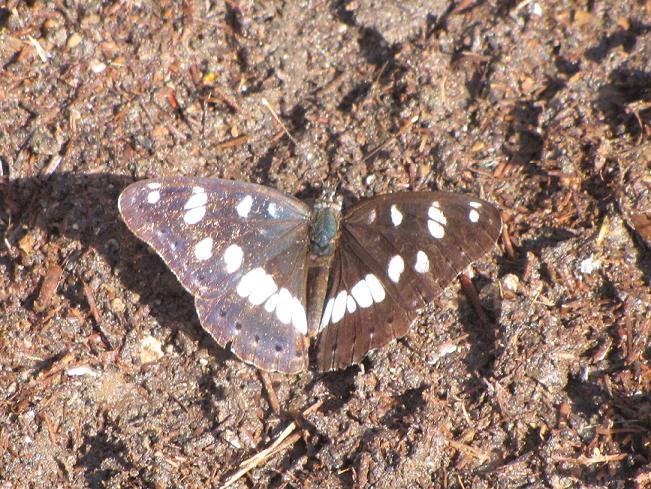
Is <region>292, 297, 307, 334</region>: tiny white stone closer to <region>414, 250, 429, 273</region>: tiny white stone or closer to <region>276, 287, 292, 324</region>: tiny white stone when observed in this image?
<region>276, 287, 292, 324</region>: tiny white stone

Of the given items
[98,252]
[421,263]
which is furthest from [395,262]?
[98,252]

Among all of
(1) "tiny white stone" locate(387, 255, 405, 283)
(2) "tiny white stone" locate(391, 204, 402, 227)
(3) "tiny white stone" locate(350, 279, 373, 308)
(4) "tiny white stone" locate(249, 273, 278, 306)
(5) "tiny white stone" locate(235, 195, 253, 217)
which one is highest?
(5) "tiny white stone" locate(235, 195, 253, 217)

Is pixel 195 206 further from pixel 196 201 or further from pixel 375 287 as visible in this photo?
pixel 375 287

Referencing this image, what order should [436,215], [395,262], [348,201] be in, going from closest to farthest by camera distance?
[436,215] < [395,262] < [348,201]

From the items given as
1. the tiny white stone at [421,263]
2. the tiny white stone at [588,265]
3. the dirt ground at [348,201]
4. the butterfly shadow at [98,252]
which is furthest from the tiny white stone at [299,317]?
the tiny white stone at [588,265]

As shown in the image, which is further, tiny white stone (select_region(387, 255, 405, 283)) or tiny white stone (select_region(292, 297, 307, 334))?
tiny white stone (select_region(292, 297, 307, 334))

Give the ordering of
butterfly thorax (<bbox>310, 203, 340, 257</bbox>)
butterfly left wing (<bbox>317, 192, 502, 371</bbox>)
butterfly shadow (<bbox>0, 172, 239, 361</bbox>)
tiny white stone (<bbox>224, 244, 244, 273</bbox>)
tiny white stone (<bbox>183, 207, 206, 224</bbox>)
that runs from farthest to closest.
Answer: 1. butterfly shadow (<bbox>0, 172, 239, 361</bbox>)
2. butterfly thorax (<bbox>310, 203, 340, 257</bbox>)
3. tiny white stone (<bbox>224, 244, 244, 273</bbox>)
4. tiny white stone (<bbox>183, 207, 206, 224</bbox>)
5. butterfly left wing (<bbox>317, 192, 502, 371</bbox>)

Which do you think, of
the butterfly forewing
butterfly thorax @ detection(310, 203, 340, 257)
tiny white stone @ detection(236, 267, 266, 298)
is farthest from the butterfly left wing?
tiny white stone @ detection(236, 267, 266, 298)
